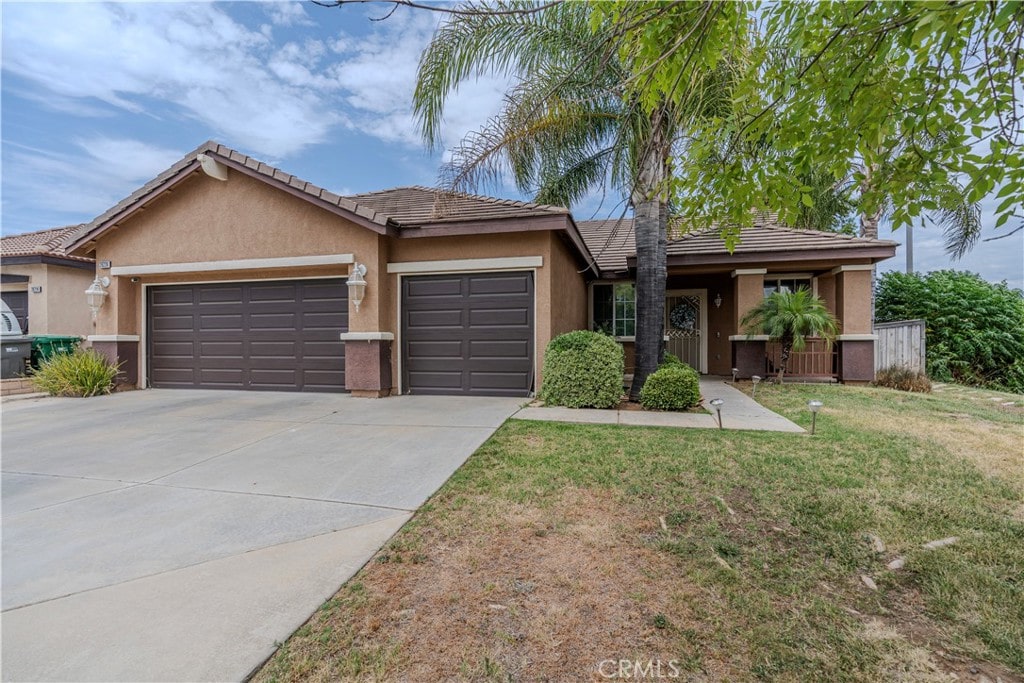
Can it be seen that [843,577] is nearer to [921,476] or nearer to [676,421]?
[921,476]

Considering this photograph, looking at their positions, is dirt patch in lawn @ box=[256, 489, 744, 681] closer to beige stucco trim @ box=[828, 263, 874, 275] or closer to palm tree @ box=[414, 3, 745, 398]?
palm tree @ box=[414, 3, 745, 398]

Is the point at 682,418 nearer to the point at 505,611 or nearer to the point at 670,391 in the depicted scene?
the point at 670,391

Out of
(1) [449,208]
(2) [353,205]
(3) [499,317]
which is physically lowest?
(3) [499,317]

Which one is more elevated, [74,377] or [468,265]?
[468,265]

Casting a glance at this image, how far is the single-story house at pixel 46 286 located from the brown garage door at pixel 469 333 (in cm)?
1114

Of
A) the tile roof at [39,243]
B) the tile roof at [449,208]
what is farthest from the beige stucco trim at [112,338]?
the tile roof at [449,208]

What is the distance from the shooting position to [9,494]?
3.98 m

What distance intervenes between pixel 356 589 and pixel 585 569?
1350 mm

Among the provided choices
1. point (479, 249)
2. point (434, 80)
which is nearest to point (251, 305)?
point (479, 249)

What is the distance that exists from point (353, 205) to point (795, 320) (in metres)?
9.79

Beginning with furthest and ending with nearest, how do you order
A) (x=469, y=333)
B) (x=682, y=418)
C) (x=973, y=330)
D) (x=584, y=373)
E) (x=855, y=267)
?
(x=973, y=330) < (x=855, y=267) < (x=469, y=333) < (x=584, y=373) < (x=682, y=418)

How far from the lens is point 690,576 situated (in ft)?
8.78

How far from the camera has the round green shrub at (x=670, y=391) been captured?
729 centimetres

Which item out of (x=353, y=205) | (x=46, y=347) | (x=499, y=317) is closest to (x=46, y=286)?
(x=46, y=347)
